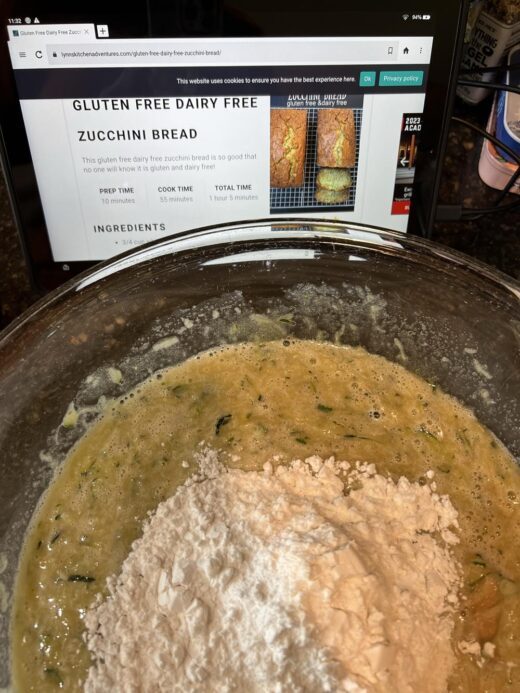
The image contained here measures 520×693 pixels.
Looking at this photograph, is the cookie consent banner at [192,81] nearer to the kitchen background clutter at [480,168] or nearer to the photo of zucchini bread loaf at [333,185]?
the photo of zucchini bread loaf at [333,185]

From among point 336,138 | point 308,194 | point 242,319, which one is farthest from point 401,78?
point 242,319

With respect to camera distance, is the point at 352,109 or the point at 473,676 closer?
the point at 473,676

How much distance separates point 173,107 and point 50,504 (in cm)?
66

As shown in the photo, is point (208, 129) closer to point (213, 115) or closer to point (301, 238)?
point (213, 115)

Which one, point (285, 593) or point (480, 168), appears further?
point (480, 168)

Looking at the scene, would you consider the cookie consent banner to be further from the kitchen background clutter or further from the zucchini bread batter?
the zucchini bread batter

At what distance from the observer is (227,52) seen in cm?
91

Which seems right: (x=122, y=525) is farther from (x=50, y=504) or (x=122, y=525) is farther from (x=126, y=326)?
(x=126, y=326)

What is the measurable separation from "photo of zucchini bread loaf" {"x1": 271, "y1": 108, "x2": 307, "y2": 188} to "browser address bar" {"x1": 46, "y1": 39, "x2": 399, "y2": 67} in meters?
0.08

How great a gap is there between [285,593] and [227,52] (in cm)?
77

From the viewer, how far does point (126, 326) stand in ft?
3.47

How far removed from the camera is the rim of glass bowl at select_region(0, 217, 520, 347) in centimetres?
95

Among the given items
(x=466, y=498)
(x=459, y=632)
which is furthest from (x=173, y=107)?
(x=459, y=632)

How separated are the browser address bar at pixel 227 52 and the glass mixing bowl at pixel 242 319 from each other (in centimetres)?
24
